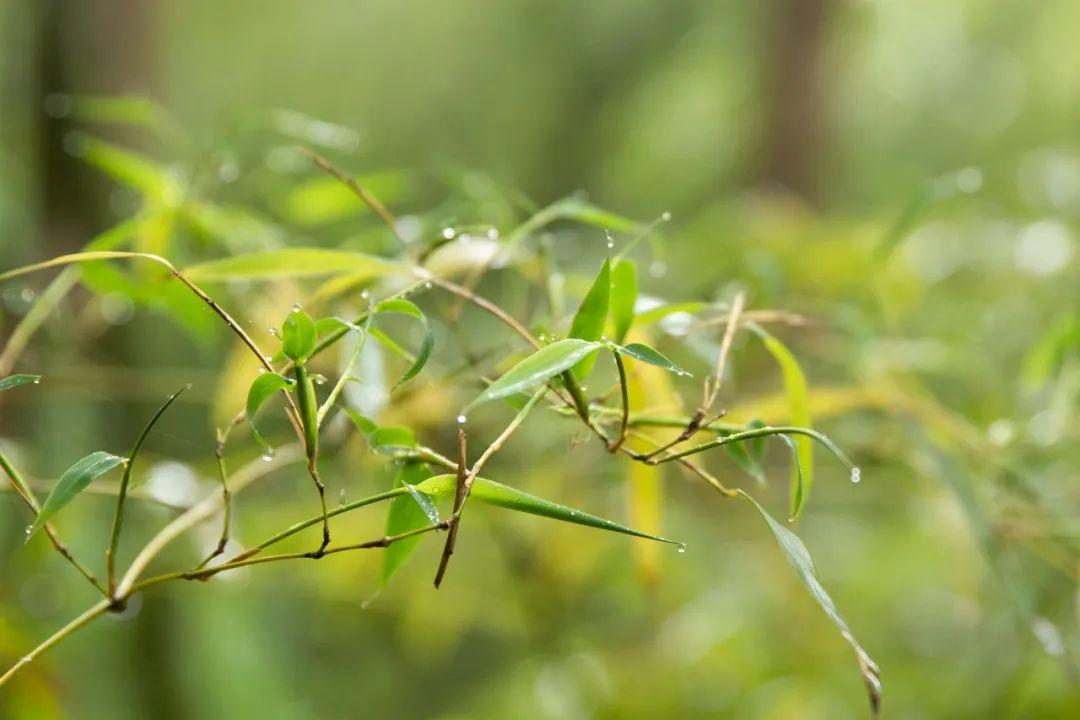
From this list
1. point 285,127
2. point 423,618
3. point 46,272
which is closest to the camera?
point 285,127

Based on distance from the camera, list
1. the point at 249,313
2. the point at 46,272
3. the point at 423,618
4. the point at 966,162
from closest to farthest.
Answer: the point at 249,313 < the point at 46,272 < the point at 423,618 < the point at 966,162

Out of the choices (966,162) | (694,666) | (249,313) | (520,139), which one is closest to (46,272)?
(249,313)

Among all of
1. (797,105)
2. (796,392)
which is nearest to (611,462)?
(796,392)

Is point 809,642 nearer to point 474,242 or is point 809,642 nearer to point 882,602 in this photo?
point 882,602

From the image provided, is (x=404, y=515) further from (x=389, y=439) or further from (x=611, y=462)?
(x=611, y=462)

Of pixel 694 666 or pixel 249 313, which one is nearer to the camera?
pixel 249 313

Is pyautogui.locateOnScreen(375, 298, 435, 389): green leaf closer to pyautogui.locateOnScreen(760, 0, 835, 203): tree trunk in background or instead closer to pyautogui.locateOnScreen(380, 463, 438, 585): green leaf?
pyautogui.locateOnScreen(380, 463, 438, 585): green leaf
